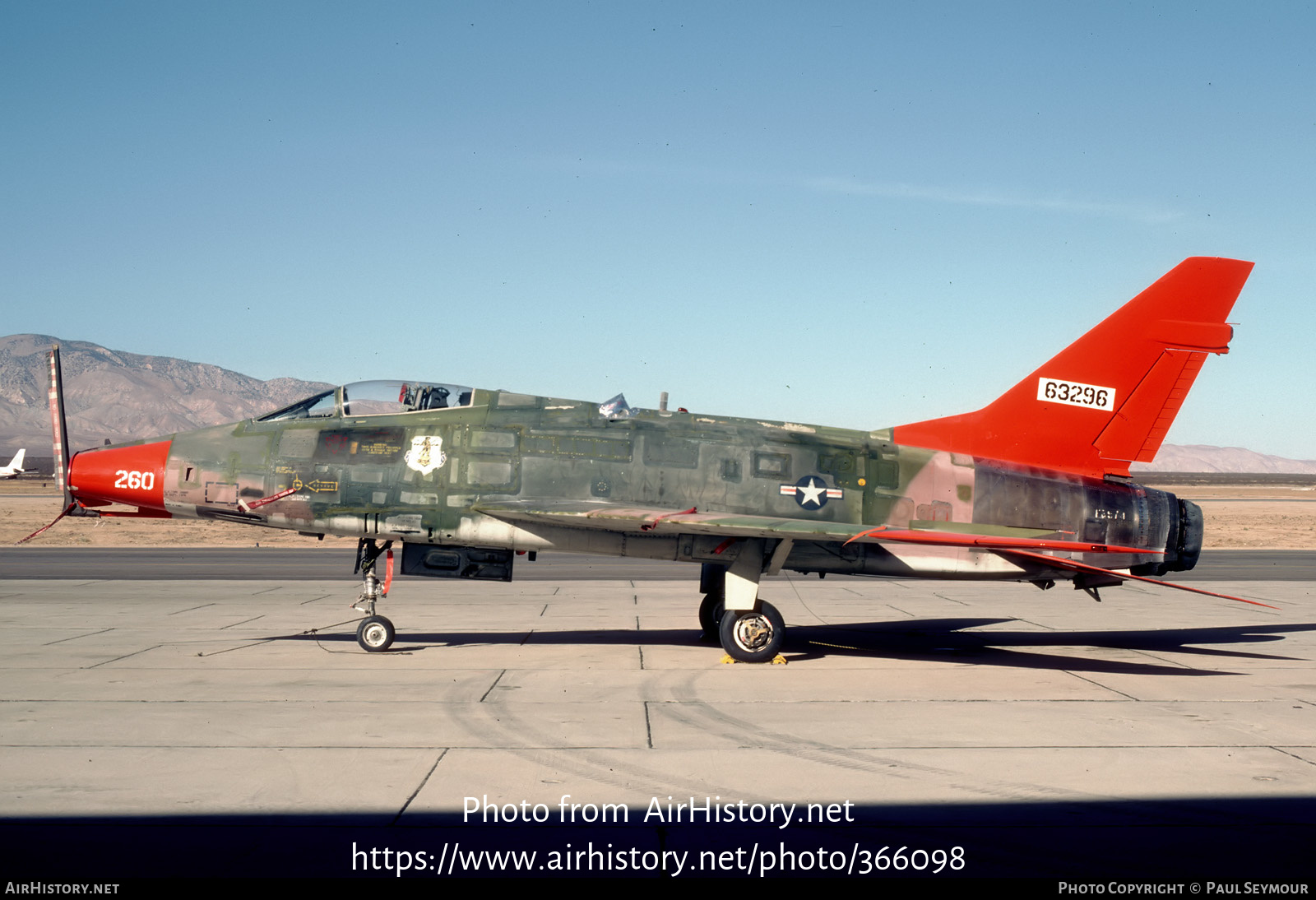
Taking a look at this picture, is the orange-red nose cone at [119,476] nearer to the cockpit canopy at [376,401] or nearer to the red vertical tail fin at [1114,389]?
the cockpit canopy at [376,401]

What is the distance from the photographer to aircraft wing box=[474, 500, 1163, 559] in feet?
40.0

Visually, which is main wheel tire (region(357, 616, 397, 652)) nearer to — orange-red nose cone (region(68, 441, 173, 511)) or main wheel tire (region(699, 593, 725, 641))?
orange-red nose cone (region(68, 441, 173, 511))

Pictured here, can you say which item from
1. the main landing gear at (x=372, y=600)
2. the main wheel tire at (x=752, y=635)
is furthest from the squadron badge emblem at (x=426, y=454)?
the main wheel tire at (x=752, y=635)

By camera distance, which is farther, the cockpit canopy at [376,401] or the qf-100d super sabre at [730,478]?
the cockpit canopy at [376,401]

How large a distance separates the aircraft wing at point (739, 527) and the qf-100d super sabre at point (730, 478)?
49mm

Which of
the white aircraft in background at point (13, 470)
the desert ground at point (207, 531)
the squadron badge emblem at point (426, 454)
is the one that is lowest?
the desert ground at point (207, 531)

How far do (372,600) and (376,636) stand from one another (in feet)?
1.84

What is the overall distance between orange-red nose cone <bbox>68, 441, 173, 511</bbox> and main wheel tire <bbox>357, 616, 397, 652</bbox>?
313 cm

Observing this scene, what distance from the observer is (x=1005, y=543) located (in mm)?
12484

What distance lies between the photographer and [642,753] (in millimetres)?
8336

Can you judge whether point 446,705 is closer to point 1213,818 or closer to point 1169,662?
point 1213,818

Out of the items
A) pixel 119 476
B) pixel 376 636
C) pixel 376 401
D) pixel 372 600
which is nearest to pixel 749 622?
pixel 376 636

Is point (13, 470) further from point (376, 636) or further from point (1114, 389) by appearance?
point (1114, 389)

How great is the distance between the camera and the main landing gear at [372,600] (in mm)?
13367
